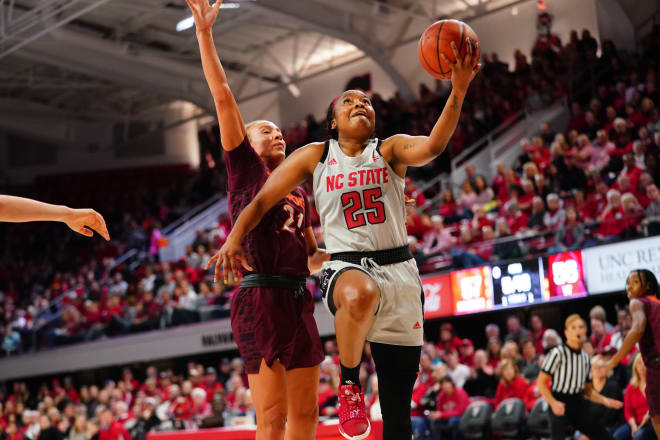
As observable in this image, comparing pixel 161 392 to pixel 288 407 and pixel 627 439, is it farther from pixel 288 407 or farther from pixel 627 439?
pixel 288 407

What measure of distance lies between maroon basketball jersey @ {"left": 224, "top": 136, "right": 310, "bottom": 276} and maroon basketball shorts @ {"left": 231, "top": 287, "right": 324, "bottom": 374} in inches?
5.2

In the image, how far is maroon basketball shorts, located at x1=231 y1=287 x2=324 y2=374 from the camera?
12.8 feet

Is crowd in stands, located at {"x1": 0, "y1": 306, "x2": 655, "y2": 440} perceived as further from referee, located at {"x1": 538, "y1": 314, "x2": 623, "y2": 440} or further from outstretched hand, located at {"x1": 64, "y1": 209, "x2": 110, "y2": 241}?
outstretched hand, located at {"x1": 64, "y1": 209, "x2": 110, "y2": 241}

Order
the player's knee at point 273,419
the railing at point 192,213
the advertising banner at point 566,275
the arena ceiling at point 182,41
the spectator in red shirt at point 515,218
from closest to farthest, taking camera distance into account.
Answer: the player's knee at point 273,419 < the advertising banner at point 566,275 < the spectator in red shirt at point 515,218 < the arena ceiling at point 182,41 < the railing at point 192,213

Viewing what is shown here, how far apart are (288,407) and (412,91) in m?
17.5

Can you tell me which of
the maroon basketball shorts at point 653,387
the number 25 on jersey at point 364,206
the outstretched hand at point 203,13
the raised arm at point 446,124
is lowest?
the maroon basketball shorts at point 653,387

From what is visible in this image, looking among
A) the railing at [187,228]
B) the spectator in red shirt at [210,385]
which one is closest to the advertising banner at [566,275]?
the spectator in red shirt at [210,385]

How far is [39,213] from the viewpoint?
376cm

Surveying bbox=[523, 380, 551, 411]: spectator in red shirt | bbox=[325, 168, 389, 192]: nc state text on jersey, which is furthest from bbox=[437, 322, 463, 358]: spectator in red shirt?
bbox=[325, 168, 389, 192]: nc state text on jersey

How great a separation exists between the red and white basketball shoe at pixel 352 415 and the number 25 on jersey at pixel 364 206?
73 cm

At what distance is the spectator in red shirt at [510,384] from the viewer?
9258 mm

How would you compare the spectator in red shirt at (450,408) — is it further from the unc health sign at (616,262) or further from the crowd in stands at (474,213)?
the unc health sign at (616,262)

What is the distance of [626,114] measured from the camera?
13.8 meters

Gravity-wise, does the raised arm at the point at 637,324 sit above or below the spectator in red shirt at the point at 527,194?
below
